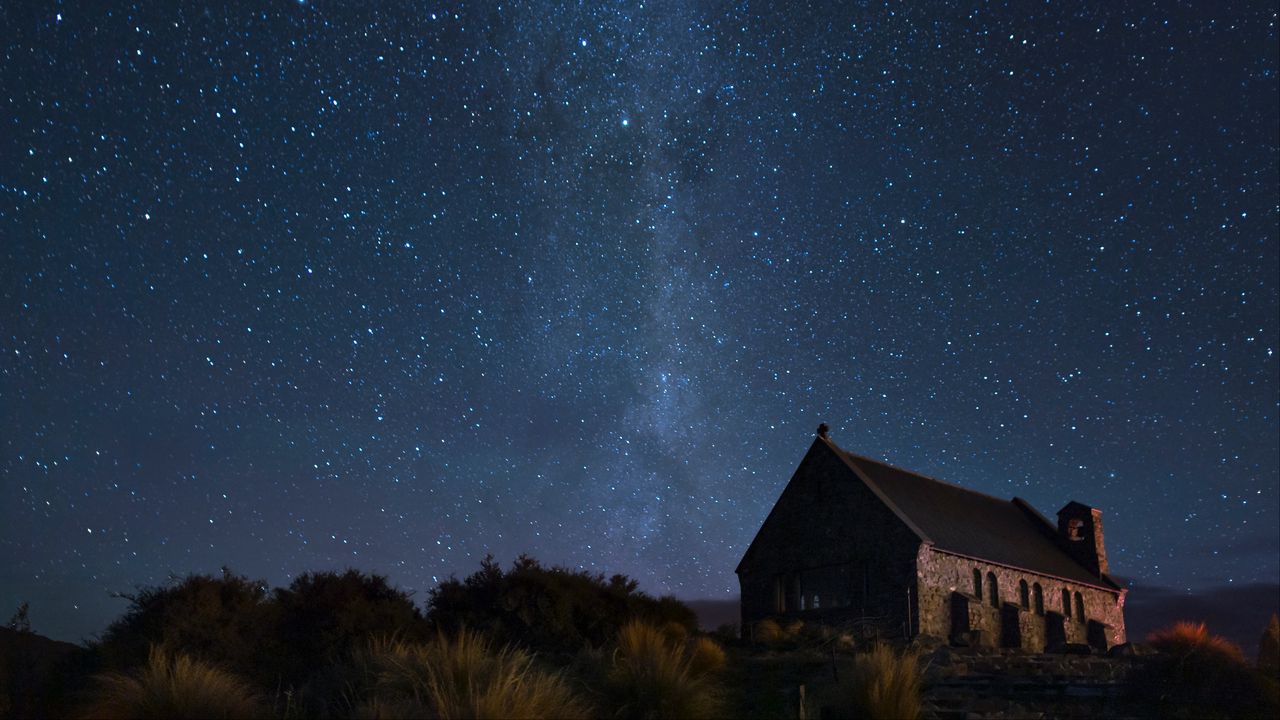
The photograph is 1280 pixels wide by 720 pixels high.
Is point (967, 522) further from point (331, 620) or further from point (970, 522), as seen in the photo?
point (331, 620)

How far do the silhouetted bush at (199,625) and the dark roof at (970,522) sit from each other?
21886 mm

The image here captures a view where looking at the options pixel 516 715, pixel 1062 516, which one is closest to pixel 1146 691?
pixel 516 715

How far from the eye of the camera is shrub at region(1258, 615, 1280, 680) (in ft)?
54.8

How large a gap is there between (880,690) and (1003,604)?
2465 cm

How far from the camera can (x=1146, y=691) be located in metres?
16.1

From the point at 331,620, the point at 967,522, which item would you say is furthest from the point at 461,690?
the point at 967,522

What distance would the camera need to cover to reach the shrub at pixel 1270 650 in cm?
1670

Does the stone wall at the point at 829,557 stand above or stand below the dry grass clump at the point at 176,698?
above

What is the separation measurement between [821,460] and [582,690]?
25.0m

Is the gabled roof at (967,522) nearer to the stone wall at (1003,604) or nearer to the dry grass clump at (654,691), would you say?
the stone wall at (1003,604)

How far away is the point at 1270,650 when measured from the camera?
1880 cm

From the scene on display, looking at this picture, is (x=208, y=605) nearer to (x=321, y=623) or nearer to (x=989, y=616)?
(x=321, y=623)

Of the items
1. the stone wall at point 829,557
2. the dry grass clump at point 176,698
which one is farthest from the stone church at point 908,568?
the dry grass clump at point 176,698

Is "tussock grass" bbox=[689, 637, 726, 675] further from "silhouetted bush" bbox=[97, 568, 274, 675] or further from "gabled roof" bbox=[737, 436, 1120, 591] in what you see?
"gabled roof" bbox=[737, 436, 1120, 591]
